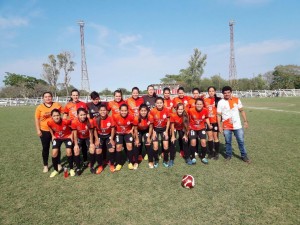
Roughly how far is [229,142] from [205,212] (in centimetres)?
326

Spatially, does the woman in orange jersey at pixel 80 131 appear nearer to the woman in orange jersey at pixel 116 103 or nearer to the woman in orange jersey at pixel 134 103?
the woman in orange jersey at pixel 116 103

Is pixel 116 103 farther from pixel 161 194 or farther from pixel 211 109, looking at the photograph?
pixel 161 194

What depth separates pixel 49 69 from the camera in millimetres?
57188

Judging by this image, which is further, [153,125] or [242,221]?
[153,125]

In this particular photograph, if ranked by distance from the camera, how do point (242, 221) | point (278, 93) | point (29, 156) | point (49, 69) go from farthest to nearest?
point (49, 69), point (278, 93), point (29, 156), point (242, 221)

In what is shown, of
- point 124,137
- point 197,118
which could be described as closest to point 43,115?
point 124,137

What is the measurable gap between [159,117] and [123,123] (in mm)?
1050

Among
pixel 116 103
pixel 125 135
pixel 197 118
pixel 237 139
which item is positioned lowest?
pixel 237 139

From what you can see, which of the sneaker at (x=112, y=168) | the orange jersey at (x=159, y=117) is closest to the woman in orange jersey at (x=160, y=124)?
the orange jersey at (x=159, y=117)

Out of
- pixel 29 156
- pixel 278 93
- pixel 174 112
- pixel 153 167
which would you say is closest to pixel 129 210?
pixel 153 167

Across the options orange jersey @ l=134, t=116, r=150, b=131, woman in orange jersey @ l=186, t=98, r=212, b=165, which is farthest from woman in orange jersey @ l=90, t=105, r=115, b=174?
woman in orange jersey @ l=186, t=98, r=212, b=165

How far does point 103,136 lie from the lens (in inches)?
258

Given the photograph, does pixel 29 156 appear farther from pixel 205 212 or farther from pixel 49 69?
pixel 49 69

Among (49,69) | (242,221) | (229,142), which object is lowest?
(242,221)
